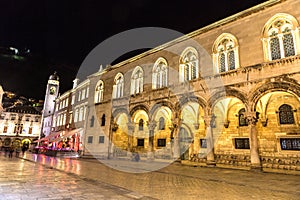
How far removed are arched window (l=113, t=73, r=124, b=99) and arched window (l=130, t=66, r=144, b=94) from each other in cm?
171

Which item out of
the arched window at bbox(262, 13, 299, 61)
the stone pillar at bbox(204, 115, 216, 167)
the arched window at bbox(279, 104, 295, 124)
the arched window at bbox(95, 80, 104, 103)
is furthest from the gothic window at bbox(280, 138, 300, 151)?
the arched window at bbox(95, 80, 104, 103)

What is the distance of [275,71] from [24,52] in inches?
1101

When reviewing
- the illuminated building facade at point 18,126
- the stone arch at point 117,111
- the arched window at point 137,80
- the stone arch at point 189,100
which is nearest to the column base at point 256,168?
the stone arch at point 189,100

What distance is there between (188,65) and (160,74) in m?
3.02

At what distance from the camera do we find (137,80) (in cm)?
2047

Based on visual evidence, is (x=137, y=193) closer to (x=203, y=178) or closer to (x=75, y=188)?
(x=75, y=188)

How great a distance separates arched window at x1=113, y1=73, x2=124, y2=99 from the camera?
71.8 ft

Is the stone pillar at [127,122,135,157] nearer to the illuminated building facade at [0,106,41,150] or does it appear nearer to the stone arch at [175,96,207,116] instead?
the stone arch at [175,96,207,116]

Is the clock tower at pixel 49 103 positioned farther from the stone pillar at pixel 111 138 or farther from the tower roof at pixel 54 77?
the stone pillar at pixel 111 138

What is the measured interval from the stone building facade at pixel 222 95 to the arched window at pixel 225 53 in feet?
0.22

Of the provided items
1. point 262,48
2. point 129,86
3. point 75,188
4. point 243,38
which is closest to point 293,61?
point 262,48

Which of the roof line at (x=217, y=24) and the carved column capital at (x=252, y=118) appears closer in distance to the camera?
the carved column capital at (x=252, y=118)

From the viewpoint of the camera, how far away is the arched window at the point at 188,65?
15906 mm

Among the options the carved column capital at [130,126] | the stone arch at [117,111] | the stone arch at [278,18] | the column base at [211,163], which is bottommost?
the column base at [211,163]
